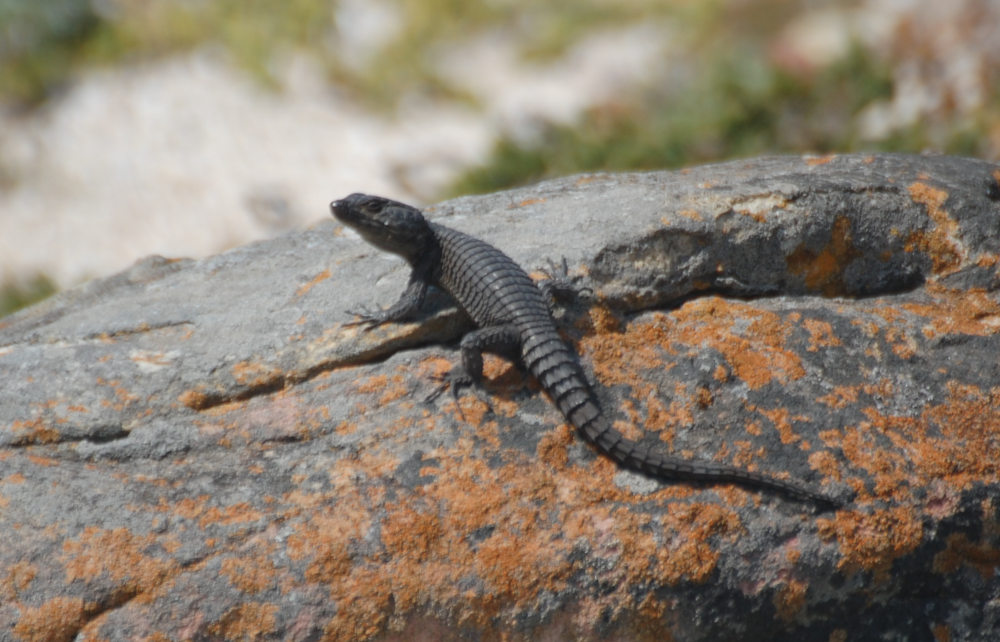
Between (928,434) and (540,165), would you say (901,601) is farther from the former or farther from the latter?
(540,165)

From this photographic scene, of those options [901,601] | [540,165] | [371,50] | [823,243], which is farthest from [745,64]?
[901,601]

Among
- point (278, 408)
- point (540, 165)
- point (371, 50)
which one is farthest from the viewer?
point (371, 50)

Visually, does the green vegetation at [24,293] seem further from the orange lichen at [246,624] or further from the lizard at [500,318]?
the orange lichen at [246,624]

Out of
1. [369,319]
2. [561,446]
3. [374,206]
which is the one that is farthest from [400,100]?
[561,446]

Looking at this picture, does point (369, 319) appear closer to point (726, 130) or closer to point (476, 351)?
point (476, 351)

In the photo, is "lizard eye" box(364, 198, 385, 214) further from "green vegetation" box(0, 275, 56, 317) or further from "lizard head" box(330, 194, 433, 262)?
"green vegetation" box(0, 275, 56, 317)

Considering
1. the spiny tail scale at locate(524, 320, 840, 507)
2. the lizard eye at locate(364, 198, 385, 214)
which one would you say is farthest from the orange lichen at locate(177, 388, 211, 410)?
the spiny tail scale at locate(524, 320, 840, 507)
